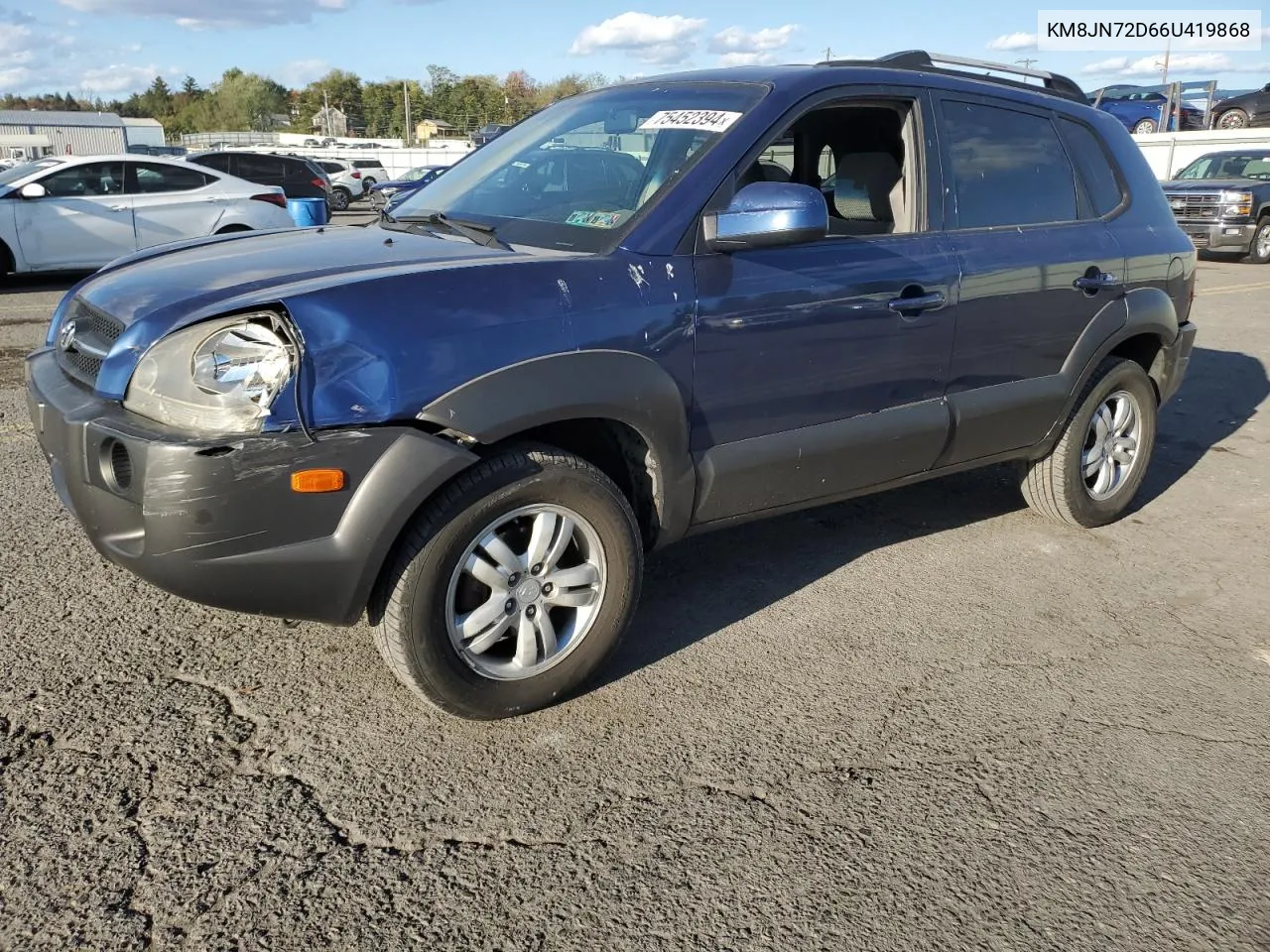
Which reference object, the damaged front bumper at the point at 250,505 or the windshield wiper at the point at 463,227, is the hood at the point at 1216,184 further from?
the damaged front bumper at the point at 250,505

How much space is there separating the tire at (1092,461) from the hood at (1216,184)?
14.1m

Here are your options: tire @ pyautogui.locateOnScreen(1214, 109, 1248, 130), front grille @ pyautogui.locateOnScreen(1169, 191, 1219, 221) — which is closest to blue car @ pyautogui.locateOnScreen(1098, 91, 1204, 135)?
tire @ pyautogui.locateOnScreen(1214, 109, 1248, 130)

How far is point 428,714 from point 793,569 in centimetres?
175

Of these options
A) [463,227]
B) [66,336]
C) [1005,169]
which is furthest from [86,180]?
[1005,169]

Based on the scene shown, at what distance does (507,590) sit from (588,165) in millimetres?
1568

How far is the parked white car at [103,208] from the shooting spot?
37.0 feet

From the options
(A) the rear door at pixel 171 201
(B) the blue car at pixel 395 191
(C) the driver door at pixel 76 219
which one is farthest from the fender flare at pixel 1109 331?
(C) the driver door at pixel 76 219

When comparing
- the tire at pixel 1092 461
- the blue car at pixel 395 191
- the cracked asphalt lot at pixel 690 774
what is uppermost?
the blue car at pixel 395 191

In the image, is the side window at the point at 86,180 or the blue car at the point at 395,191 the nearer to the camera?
the blue car at the point at 395,191

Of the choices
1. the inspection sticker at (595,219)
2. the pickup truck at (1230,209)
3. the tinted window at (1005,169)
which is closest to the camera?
the inspection sticker at (595,219)

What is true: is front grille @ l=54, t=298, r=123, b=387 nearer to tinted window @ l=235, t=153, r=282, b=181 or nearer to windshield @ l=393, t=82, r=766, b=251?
windshield @ l=393, t=82, r=766, b=251

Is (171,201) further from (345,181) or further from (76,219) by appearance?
(345,181)

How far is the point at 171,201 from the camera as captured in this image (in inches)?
464

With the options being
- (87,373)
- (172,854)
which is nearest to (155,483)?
(87,373)
